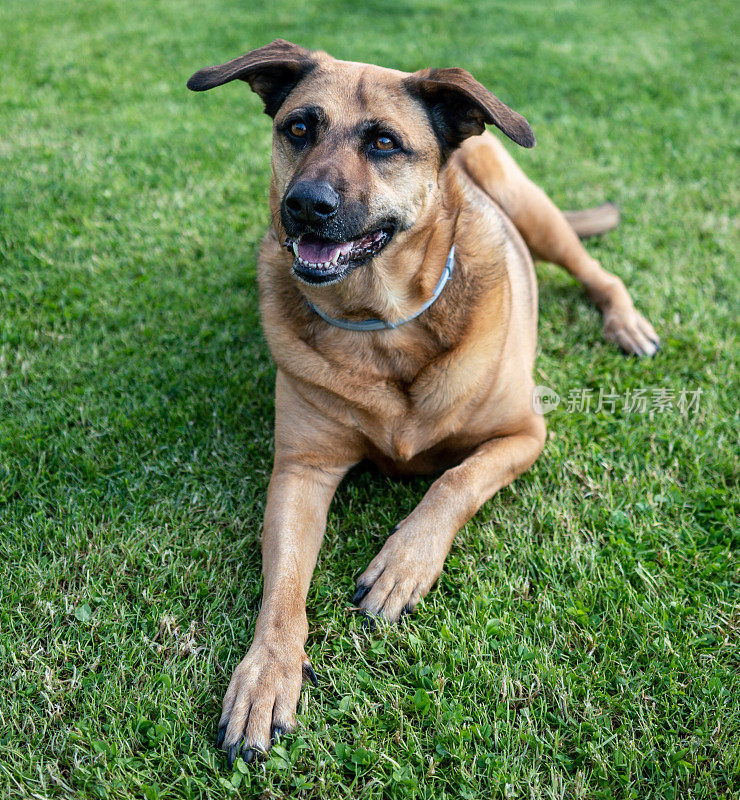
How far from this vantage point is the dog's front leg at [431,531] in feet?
8.12

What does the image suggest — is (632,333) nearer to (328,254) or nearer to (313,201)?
(328,254)

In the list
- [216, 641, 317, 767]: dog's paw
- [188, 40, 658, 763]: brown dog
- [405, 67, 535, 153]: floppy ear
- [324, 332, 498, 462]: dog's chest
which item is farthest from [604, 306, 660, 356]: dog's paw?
[216, 641, 317, 767]: dog's paw

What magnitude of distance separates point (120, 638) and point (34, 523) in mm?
756

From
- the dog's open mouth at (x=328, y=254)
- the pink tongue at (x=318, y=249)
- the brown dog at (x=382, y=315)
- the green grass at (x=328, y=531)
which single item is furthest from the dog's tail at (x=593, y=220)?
the pink tongue at (x=318, y=249)

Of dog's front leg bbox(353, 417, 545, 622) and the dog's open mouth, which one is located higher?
the dog's open mouth

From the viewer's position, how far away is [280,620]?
2.35m

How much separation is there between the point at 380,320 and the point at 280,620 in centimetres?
126

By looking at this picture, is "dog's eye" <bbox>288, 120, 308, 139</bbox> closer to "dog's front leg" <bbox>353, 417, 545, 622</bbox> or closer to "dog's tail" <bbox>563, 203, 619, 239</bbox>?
"dog's front leg" <bbox>353, 417, 545, 622</bbox>

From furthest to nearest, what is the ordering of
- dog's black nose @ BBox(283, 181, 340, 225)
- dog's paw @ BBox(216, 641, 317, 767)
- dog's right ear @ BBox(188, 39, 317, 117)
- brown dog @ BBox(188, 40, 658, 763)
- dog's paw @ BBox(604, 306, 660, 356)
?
dog's paw @ BBox(604, 306, 660, 356) < dog's right ear @ BBox(188, 39, 317, 117) < brown dog @ BBox(188, 40, 658, 763) < dog's black nose @ BBox(283, 181, 340, 225) < dog's paw @ BBox(216, 641, 317, 767)

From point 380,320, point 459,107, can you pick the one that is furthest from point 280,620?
point 459,107

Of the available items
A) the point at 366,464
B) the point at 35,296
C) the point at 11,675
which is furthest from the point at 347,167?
the point at 35,296

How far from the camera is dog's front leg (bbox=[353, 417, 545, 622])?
2.47m

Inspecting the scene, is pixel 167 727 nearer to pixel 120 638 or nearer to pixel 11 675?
pixel 120 638

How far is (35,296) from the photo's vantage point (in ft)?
13.9
